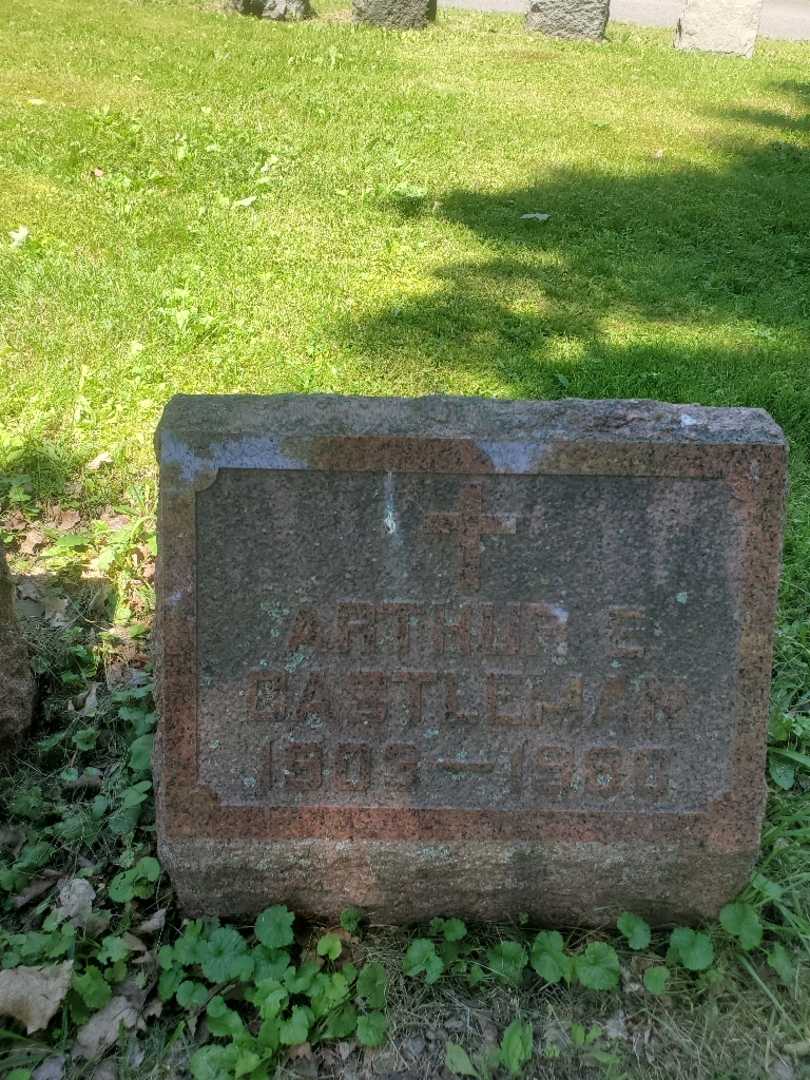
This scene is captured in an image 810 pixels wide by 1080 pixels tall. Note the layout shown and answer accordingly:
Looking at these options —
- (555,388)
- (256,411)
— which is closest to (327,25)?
A: (555,388)

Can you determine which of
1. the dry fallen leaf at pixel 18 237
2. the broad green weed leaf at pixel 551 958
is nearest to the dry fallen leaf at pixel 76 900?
the broad green weed leaf at pixel 551 958

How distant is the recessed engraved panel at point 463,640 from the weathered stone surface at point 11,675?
799 millimetres

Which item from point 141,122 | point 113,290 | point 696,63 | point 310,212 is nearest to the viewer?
point 113,290

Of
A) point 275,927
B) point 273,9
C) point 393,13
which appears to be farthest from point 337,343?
point 273,9

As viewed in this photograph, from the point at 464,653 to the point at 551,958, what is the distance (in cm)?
64

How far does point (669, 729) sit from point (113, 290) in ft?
12.0

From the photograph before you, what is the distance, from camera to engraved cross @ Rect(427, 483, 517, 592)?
2076 millimetres

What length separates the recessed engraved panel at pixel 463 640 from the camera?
2.07 m

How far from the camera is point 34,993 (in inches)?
82.8

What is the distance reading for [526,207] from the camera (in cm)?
639

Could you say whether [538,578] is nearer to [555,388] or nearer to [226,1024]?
[226,1024]

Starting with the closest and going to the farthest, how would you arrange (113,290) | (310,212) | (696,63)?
(113,290) → (310,212) → (696,63)

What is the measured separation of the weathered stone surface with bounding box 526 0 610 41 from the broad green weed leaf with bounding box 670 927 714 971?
10505 mm

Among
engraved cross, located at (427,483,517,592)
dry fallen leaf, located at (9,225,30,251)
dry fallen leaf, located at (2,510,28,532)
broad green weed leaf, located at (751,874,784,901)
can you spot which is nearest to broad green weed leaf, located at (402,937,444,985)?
broad green weed leaf, located at (751,874,784,901)
